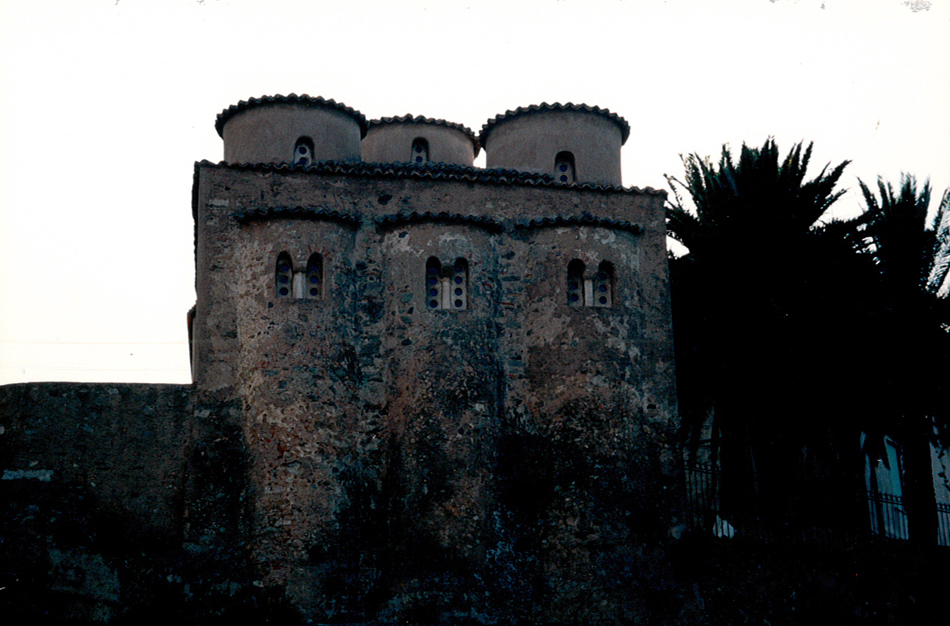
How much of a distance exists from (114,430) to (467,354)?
5912 mm

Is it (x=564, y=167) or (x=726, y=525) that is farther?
(x=564, y=167)

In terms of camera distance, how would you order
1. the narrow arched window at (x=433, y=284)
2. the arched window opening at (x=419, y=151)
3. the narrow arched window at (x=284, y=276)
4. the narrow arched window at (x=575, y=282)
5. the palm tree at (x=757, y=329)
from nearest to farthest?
the narrow arched window at (x=284, y=276)
the narrow arched window at (x=433, y=284)
the narrow arched window at (x=575, y=282)
the palm tree at (x=757, y=329)
the arched window opening at (x=419, y=151)

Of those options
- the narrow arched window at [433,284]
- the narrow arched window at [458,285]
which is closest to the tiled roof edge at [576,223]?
the narrow arched window at [458,285]

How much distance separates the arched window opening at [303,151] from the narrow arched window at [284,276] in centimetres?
319

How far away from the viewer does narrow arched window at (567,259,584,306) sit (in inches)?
716

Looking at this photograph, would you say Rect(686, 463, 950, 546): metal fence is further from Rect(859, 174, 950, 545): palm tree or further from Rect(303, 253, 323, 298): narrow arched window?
Rect(303, 253, 323, 298): narrow arched window

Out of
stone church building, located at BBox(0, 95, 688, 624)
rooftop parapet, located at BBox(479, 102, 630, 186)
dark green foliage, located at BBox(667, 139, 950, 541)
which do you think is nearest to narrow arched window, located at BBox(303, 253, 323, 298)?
stone church building, located at BBox(0, 95, 688, 624)

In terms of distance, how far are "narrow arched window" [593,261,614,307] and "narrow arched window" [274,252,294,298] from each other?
538 centimetres

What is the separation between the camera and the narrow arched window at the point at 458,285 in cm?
1781

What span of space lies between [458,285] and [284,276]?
3034 millimetres

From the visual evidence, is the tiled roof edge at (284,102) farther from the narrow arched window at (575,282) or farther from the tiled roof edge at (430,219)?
the narrow arched window at (575,282)

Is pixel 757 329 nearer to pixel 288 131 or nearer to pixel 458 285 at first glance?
pixel 458 285

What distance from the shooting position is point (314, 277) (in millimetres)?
17594

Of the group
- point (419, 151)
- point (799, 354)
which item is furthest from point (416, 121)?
point (799, 354)
